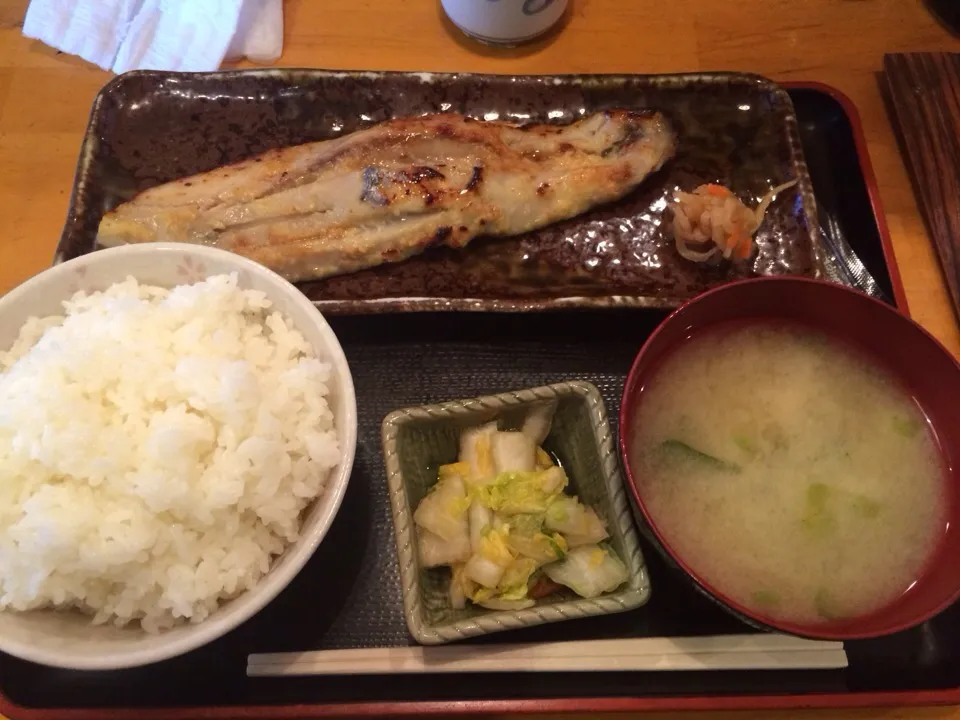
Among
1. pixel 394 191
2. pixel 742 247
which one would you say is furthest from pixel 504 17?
pixel 742 247

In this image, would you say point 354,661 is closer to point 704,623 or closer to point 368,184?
point 704,623

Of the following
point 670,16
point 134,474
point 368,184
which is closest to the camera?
point 134,474

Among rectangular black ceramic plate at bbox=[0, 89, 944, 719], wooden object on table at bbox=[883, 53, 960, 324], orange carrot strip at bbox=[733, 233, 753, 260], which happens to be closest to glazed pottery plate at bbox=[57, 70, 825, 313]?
orange carrot strip at bbox=[733, 233, 753, 260]

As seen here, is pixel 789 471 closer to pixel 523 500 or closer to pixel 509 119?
pixel 523 500

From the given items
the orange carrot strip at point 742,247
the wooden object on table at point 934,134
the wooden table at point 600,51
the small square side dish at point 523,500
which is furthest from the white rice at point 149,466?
the wooden object on table at point 934,134

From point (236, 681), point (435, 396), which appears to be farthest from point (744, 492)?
point (236, 681)
